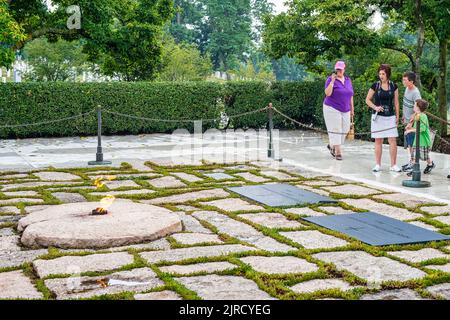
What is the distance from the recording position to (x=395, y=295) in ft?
14.5

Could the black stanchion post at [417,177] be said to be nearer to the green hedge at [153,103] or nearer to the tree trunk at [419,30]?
the tree trunk at [419,30]

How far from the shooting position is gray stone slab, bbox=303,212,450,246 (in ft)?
19.5

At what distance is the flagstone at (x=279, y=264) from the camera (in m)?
5.00

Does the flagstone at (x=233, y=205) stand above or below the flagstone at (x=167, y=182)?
below

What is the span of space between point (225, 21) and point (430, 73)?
3692cm

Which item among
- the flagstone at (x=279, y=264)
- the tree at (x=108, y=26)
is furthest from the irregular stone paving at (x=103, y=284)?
the tree at (x=108, y=26)

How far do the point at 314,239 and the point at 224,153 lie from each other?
714 centimetres

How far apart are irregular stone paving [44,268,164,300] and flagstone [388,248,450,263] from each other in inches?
79.6

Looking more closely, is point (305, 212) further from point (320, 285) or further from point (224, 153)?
point (224, 153)

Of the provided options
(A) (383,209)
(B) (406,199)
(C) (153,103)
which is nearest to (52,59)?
(C) (153,103)

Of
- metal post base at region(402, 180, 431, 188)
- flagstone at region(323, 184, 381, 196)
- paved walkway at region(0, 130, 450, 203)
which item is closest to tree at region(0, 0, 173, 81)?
paved walkway at region(0, 130, 450, 203)

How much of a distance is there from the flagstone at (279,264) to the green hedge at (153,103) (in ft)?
35.6

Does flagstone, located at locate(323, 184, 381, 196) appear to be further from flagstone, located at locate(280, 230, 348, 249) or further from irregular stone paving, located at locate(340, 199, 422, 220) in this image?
flagstone, located at locate(280, 230, 348, 249)

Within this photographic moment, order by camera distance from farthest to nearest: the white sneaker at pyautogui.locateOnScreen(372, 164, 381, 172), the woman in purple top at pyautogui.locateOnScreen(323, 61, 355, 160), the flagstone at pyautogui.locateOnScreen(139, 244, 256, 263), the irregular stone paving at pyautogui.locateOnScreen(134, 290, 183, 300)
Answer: the woman in purple top at pyautogui.locateOnScreen(323, 61, 355, 160)
the white sneaker at pyautogui.locateOnScreen(372, 164, 381, 172)
the flagstone at pyautogui.locateOnScreen(139, 244, 256, 263)
the irregular stone paving at pyautogui.locateOnScreen(134, 290, 183, 300)
